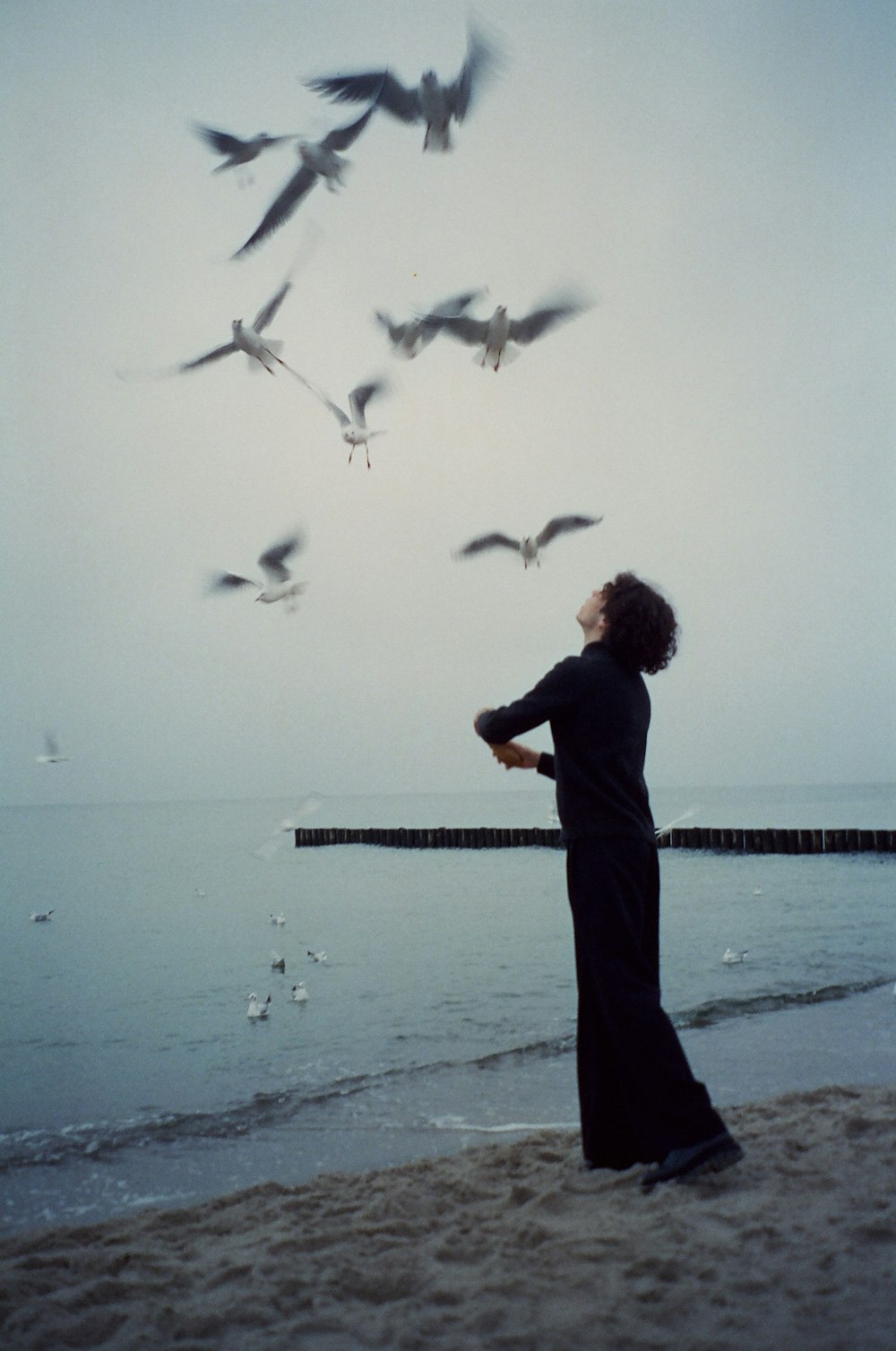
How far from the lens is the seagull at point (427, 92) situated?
592 cm

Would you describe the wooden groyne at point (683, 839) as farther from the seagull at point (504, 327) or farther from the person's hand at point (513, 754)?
the person's hand at point (513, 754)

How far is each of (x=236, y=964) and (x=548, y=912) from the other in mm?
6580

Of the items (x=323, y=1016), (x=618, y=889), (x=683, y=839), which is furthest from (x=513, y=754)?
(x=683, y=839)

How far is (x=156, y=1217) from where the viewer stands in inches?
135

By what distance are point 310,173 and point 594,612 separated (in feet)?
16.1

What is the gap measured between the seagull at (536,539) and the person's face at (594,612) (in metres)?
4.03

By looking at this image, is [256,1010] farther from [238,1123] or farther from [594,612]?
[594,612]

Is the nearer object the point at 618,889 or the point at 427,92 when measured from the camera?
the point at 618,889

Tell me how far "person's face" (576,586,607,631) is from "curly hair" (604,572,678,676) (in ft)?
0.08

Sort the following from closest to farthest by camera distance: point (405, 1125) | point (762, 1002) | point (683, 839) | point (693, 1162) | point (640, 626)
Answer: point (693, 1162)
point (640, 626)
point (405, 1125)
point (762, 1002)
point (683, 839)

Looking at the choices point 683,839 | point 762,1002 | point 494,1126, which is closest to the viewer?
point 494,1126

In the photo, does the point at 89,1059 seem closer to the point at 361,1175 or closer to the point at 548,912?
the point at 361,1175

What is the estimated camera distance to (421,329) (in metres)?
7.08

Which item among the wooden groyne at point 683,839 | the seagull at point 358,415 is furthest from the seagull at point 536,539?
the wooden groyne at point 683,839
